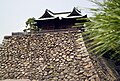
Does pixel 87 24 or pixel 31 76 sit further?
pixel 31 76

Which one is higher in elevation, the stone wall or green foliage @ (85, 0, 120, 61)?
green foliage @ (85, 0, 120, 61)

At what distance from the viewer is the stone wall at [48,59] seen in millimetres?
11945

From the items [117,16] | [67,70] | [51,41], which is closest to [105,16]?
[117,16]

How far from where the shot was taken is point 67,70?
12.2m

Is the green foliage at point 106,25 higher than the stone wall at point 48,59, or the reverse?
the green foliage at point 106,25

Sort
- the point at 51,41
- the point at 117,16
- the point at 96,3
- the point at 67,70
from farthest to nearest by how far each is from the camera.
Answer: the point at 51,41 → the point at 67,70 → the point at 96,3 → the point at 117,16

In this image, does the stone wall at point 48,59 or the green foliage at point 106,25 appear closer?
the green foliage at point 106,25

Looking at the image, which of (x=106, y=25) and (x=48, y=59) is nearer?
(x=106, y=25)

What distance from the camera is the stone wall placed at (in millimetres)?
11945

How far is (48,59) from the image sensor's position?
13258 mm

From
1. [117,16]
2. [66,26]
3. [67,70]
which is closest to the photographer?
[117,16]

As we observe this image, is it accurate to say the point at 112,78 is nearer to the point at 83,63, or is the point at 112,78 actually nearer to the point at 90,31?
the point at 83,63

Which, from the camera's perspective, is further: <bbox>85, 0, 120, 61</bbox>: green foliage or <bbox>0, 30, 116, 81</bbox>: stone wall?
<bbox>0, 30, 116, 81</bbox>: stone wall

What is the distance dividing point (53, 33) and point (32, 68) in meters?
3.34
